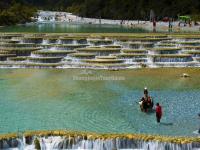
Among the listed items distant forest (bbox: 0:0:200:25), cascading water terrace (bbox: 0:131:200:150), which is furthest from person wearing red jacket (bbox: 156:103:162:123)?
distant forest (bbox: 0:0:200:25)

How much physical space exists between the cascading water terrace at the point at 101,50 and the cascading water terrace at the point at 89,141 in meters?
23.8

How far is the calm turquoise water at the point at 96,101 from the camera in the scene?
2733cm

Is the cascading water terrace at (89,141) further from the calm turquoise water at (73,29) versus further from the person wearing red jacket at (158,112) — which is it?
the calm turquoise water at (73,29)

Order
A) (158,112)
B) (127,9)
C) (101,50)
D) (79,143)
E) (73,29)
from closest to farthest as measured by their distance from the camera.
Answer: (79,143)
(158,112)
(101,50)
(73,29)
(127,9)

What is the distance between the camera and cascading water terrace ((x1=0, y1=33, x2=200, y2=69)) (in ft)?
161

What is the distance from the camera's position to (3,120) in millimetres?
28625

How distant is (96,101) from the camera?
3325 cm

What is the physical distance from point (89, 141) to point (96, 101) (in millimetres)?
9918

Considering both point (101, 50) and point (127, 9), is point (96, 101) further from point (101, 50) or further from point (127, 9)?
point (127, 9)

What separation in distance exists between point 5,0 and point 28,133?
127935mm

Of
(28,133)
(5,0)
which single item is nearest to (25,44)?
(28,133)

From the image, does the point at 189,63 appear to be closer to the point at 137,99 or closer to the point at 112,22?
the point at 137,99

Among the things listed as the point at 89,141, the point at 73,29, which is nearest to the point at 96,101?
the point at 89,141

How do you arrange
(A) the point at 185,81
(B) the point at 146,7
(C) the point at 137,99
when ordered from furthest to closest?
1. (B) the point at 146,7
2. (A) the point at 185,81
3. (C) the point at 137,99
